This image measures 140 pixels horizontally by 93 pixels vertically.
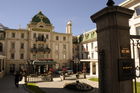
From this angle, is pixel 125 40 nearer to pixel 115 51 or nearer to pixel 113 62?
pixel 115 51

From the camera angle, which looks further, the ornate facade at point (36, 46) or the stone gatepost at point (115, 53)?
the ornate facade at point (36, 46)

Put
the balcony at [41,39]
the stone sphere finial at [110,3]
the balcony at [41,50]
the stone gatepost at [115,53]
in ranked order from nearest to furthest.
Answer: the stone gatepost at [115,53], the stone sphere finial at [110,3], the balcony at [41,50], the balcony at [41,39]

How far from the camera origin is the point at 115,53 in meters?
3.45

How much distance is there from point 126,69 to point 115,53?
0.64 meters

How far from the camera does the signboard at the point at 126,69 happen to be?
11.3 ft

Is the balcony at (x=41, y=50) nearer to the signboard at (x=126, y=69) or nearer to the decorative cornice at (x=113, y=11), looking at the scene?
the decorative cornice at (x=113, y=11)

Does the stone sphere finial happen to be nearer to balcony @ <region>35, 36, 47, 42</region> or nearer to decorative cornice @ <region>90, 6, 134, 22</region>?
decorative cornice @ <region>90, 6, 134, 22</region>

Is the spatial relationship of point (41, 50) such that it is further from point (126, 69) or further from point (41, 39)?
point (126, 69)

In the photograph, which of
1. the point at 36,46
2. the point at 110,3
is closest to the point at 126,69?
the point at 110,3

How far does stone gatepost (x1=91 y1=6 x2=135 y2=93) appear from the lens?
3.43 m

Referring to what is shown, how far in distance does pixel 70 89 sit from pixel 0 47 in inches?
1135

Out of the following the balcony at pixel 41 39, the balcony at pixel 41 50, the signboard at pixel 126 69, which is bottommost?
the signboard at pixel 126 69

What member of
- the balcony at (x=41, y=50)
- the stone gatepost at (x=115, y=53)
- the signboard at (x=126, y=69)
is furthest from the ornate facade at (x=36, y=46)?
the signboard at (x=126, y=69)

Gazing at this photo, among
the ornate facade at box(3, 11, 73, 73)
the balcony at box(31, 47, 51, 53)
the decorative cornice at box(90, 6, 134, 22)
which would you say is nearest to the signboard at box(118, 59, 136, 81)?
the decorative cornice at box(90, 6, 134, 22)
